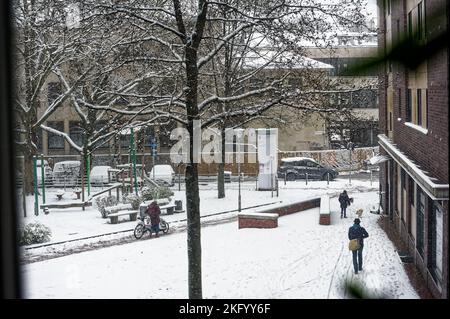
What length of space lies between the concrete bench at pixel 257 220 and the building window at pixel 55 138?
10.8 meters

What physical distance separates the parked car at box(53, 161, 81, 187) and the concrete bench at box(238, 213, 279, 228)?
397 inches

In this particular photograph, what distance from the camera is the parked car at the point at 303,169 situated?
2269cm

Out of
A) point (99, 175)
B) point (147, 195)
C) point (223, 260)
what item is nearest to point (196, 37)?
point (223, 260)

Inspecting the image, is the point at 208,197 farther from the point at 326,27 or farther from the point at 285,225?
the point at 326,27

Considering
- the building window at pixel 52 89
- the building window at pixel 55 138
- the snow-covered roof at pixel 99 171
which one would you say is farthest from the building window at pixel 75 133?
the building window at pixel 52 89

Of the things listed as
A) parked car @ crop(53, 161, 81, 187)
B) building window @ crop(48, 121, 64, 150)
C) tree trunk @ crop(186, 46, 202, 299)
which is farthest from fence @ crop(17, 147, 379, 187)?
Result: tree trunk @ crop(186, 46, 202, 299)

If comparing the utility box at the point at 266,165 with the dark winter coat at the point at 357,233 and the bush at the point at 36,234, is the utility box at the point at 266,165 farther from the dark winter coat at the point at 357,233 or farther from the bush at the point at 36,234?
the dark winter coat at the point at 357,233

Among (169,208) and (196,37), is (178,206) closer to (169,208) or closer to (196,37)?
(169,208)

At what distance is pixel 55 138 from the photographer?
76.2 ft

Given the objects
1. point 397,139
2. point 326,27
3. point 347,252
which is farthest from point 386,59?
point 397,139

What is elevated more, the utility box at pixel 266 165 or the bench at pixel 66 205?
the utility box at pixel 266 165

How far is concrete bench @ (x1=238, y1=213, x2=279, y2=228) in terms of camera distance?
12.9 meters

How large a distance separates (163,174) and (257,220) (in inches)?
329
